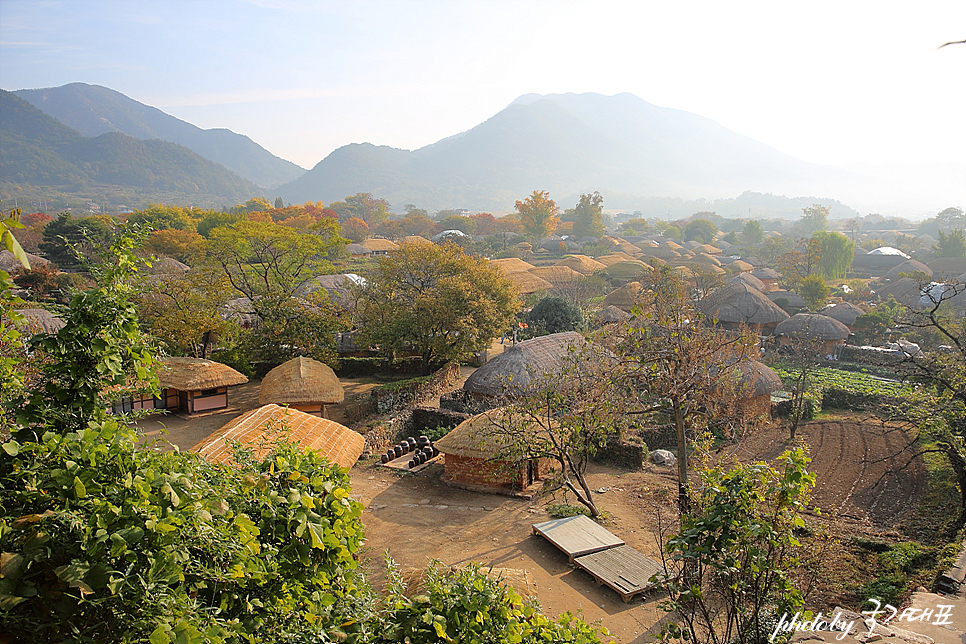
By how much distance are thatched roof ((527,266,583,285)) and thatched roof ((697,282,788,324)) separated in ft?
36.8

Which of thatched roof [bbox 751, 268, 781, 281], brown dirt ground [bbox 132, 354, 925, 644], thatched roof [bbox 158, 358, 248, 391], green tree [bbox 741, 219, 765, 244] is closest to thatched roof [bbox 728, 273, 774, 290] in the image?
thatched roof [bbox 751, 268, 781, 281]

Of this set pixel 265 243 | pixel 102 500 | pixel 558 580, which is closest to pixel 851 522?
pixel 558 580

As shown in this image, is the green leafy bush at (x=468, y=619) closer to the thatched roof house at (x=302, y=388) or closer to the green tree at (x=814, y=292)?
the thatched roof house at (x=302, y=388)

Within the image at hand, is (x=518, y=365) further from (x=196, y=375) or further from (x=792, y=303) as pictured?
(x=792, y=303)

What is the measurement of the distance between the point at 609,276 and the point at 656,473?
3113 cm

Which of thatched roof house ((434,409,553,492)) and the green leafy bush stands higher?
the green leafy bush

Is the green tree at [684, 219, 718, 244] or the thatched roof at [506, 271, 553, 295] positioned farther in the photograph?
the green tree at [684, 219, 718, 244]

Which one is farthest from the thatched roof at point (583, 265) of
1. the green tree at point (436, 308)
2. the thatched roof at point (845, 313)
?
the green tree at point (436, 308)

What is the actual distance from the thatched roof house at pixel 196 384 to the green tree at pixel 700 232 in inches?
3335

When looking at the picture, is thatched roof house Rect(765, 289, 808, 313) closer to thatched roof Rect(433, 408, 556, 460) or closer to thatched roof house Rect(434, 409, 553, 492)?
thatched roof house Rect(434, 409, 553, 492)

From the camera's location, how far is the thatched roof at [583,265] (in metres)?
44.0

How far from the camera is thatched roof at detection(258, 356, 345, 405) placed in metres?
14.9

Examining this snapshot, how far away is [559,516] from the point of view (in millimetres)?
10797

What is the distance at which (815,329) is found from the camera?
2584cm
